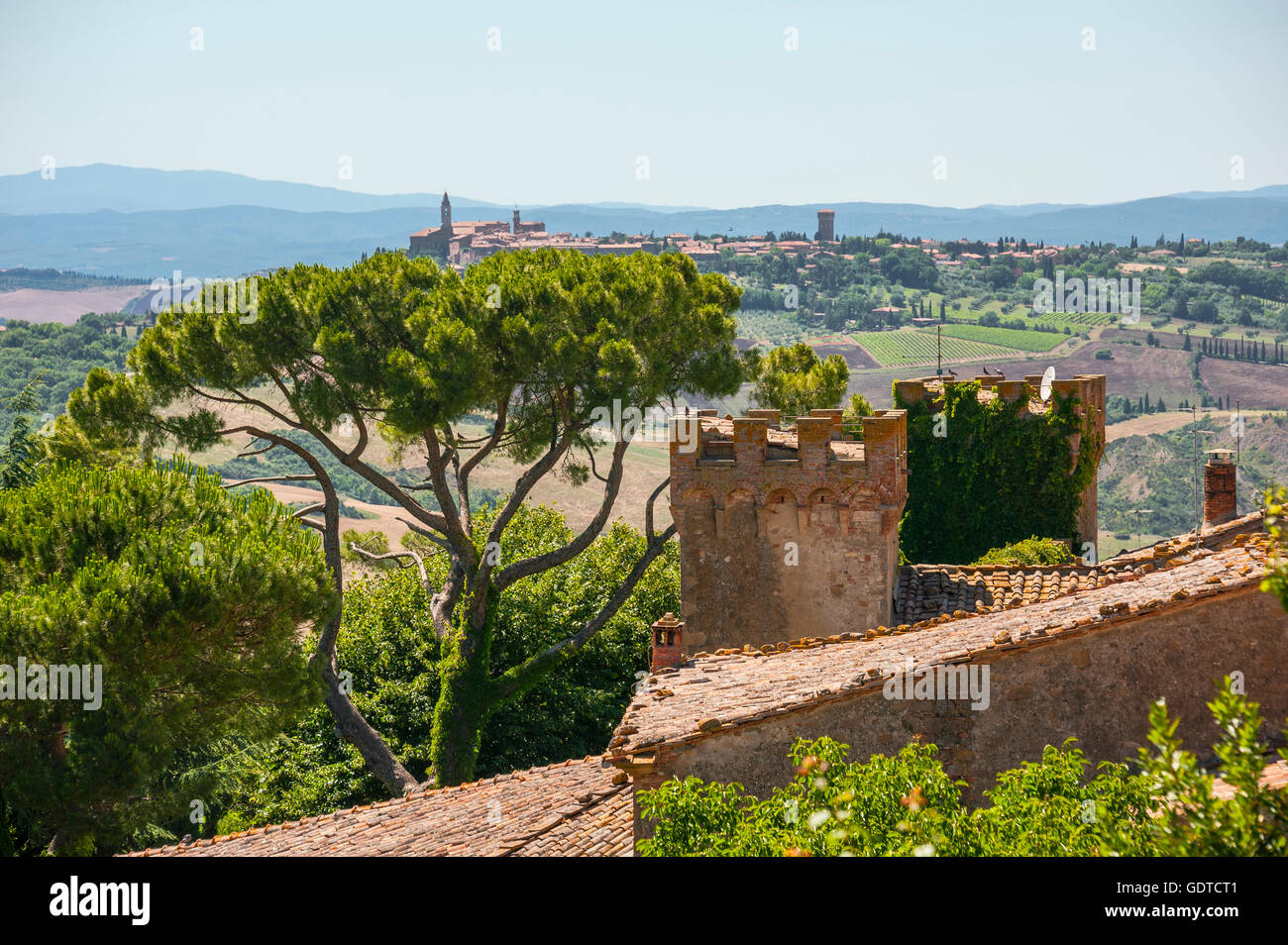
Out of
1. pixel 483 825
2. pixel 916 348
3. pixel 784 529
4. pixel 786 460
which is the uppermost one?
pixel 786 460

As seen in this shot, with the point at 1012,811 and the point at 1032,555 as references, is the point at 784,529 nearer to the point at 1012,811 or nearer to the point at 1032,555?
the point at 1032,555

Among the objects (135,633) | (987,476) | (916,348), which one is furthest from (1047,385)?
(916,348)

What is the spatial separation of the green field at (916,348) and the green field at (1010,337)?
1.18 m

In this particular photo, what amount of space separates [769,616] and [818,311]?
583ft

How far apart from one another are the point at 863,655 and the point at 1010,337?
153 metres

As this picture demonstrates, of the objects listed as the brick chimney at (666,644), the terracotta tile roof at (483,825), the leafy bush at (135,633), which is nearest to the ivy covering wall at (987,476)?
the brick chimney at (666,644)

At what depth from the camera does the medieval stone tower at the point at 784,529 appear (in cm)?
1816

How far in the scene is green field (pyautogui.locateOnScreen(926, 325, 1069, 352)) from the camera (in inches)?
6171

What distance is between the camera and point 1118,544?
106 metres

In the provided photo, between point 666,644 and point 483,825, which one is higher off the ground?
point 666,644

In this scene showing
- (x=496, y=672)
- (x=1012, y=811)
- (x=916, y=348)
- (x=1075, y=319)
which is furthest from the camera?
(x=1075, y=319)

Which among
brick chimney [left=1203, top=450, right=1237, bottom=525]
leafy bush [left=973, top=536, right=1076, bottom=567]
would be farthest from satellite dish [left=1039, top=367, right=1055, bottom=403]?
leafy bush [left=973, top=536, right=1076, bottom=567]

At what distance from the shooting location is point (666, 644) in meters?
16.6
